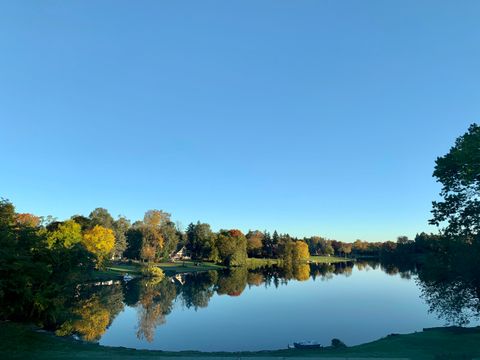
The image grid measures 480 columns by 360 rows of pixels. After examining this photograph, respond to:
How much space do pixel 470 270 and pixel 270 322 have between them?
2016 centimetres

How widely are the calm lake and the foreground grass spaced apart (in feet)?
26.2

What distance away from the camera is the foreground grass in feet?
48.1

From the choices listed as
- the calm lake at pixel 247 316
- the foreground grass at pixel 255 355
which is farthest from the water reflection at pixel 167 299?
the foreground grass at pixel 255 355

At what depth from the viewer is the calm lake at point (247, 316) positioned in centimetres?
2912

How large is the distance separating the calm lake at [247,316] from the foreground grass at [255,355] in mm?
7971

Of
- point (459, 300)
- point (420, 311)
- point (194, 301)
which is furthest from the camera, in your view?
point (194, 301)

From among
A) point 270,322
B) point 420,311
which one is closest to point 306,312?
point 270,322

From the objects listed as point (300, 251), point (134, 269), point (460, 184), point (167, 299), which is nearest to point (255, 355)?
point (460, 184)

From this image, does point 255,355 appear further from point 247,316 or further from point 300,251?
point 300,251

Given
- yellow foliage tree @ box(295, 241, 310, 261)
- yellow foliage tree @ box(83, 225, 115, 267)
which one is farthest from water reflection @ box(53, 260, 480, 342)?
yellow foliage tree @ box(295, 241, 310, 261)

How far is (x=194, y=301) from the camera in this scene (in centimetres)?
4981

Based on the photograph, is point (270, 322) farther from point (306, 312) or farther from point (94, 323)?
point (94, 323)

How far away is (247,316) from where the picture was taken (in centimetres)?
4000

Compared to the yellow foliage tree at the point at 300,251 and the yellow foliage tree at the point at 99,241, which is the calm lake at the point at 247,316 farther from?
the yellow foliage tree at the point at 300,251
